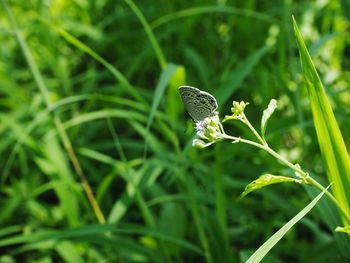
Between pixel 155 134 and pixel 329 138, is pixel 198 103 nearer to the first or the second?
pixel 329 138

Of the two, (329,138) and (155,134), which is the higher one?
(155,134)

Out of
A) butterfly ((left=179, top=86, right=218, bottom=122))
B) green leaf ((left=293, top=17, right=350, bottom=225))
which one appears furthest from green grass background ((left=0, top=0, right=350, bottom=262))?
butterfly ((left=179, top=86, right=218, bottom=122))

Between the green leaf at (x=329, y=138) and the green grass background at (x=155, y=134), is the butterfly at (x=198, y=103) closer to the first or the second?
the green leaf at (x=329, y=138)

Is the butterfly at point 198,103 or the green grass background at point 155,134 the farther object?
the green grass background at point 155,134

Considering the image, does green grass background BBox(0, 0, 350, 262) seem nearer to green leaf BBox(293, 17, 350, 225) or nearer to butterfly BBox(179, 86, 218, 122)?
green leaf BBox(293, 17, 350, 225)

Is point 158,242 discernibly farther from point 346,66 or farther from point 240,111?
point 346,66

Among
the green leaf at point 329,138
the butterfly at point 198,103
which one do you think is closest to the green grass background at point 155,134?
the green leaf at point 329,138

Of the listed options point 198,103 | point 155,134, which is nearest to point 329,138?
point 198,103
